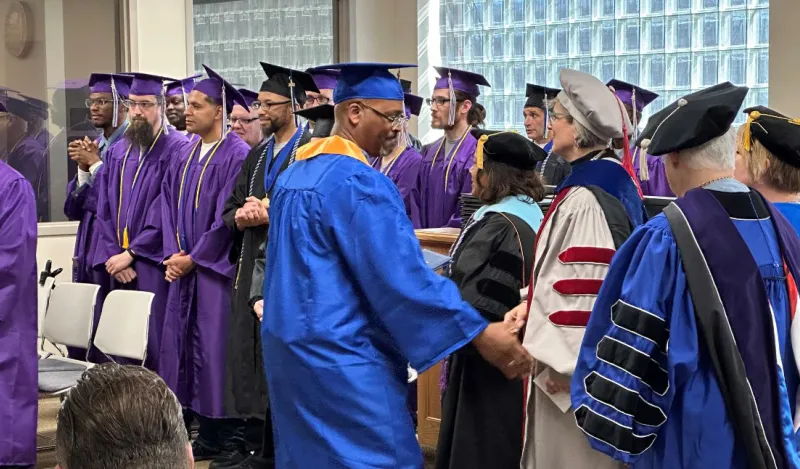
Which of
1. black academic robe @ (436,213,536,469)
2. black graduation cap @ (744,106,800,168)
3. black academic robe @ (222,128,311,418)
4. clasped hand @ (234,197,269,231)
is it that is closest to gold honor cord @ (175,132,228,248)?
black academic robe @ (222,128,311,418)

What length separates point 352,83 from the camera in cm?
308

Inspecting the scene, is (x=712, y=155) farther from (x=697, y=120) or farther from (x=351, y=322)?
(x=351, y=322)

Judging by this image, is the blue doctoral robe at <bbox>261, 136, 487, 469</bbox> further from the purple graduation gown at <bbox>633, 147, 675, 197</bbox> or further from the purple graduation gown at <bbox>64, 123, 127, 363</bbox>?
the purple graduation gown at <bbox>633, 147, 675, 197</bbox>

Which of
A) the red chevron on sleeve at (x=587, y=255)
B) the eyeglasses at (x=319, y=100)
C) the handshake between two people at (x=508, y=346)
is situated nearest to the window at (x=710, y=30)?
the eyeglasses at (x=319, y=100)

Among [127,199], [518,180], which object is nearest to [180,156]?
[127,199]

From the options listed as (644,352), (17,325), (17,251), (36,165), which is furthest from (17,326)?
(36,165)

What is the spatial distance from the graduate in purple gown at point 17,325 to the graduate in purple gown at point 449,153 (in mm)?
2689

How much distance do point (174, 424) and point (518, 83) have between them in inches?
342

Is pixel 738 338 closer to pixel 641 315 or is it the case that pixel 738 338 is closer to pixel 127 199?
pixel 641 315

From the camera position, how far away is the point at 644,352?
230cm

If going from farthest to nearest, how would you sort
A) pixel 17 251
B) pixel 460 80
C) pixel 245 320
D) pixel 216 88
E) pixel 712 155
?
pixel 460 80
pixel 216 88
pixel 245 320
pixel 17 251
pixel 712 155

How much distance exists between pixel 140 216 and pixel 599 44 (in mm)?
4937

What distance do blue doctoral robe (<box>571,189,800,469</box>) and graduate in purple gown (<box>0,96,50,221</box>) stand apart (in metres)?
6.68

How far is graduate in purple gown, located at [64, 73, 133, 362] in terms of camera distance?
249 inches
